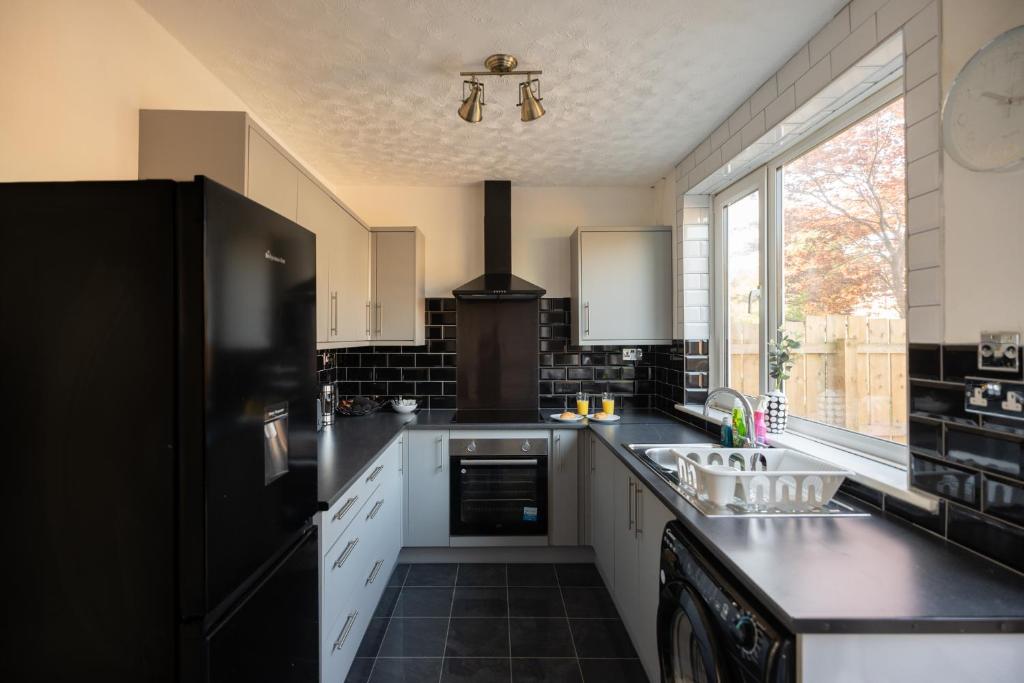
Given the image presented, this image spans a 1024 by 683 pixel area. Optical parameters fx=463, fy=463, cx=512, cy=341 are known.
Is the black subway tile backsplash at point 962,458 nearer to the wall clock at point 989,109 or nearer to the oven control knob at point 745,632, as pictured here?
the wall clock at point 989,109

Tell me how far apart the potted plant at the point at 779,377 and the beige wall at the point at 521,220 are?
162 centimetres

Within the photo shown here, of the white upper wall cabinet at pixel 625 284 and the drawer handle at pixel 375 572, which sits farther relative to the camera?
the white upper wall cabinet at pixel 625 284

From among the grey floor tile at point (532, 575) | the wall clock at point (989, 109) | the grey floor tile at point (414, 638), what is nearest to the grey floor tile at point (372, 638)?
the grey floor tile at point (414, 638)

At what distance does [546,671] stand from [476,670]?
298 millimetres

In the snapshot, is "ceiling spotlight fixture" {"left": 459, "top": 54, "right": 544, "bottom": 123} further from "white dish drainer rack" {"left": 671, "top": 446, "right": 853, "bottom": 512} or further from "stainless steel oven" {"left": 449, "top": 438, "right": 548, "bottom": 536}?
"stainless steel oven" {"left": 449, "top": 438, "right": 548, "bottom": 536}

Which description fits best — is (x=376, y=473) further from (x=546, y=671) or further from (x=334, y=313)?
(x=546, y=671)

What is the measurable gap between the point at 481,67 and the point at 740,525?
189 centimetres

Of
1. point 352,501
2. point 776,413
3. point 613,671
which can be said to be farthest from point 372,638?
point 776,413

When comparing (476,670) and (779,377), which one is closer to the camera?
(476,670)

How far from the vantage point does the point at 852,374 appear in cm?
179

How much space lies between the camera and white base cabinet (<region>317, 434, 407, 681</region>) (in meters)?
1.61

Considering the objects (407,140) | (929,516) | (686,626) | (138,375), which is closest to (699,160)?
(407,140)

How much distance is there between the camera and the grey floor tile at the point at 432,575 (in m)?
2.69

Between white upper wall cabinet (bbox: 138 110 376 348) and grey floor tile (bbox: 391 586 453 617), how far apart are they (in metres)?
1.43
